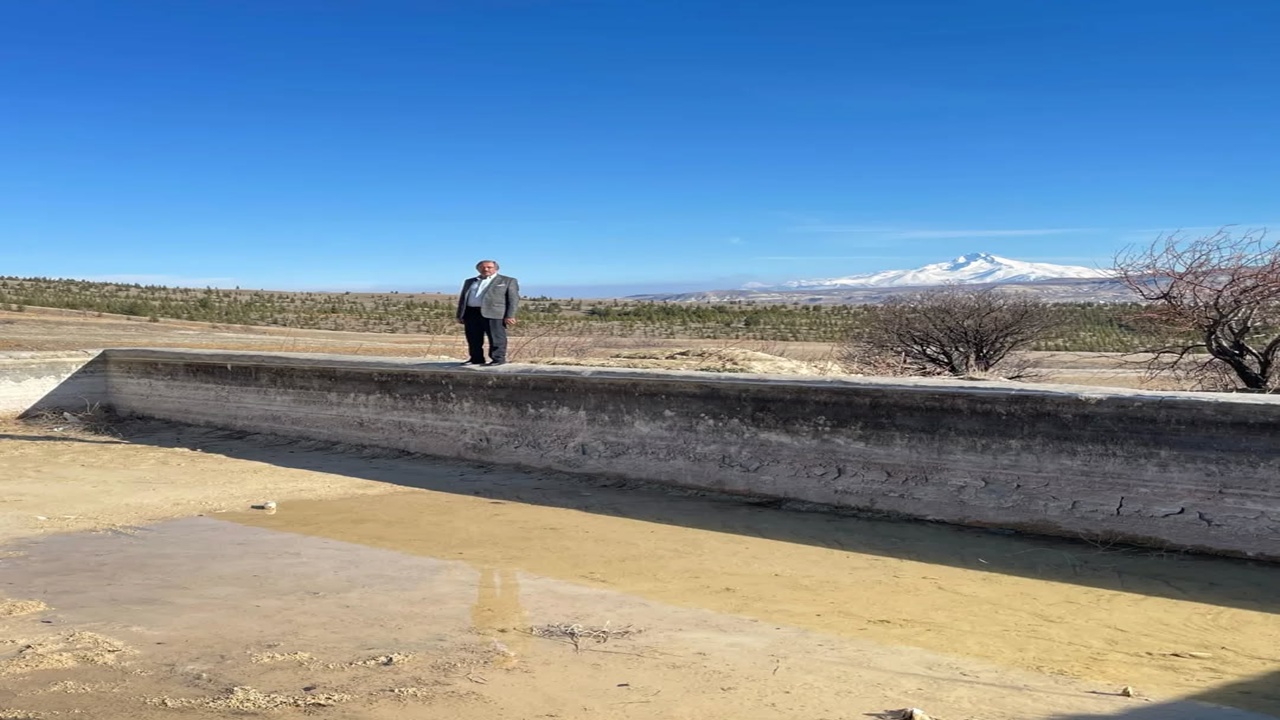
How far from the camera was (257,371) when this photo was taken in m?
12.1

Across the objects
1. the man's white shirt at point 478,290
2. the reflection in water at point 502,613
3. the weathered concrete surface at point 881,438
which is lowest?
the reflection in water at point 502,613

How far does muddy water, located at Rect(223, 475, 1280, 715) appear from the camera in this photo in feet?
15.6

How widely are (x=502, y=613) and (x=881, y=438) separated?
3279 mm

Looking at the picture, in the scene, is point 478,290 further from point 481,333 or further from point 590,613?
point 590,613

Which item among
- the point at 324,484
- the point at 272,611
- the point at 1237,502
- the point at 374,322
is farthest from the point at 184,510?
the point at 374,322

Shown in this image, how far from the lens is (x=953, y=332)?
15.1 metres

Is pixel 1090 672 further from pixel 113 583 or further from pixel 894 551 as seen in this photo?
pixel 113 583

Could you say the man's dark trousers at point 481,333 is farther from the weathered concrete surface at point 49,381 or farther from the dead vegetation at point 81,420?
the weathered concrete surface at point 49,381

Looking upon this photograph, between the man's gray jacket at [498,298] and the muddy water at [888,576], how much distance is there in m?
2.45

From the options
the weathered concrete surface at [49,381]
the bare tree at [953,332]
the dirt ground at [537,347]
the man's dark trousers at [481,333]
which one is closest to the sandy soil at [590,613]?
→ the man's dark trousers at [481,333]

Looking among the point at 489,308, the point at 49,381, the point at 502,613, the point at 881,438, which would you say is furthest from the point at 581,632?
the point at 49,381

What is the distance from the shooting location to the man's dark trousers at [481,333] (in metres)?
10.4

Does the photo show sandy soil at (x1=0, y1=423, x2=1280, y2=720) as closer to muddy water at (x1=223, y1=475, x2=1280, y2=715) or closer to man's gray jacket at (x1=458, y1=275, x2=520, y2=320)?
muddy water at (x1=223, y1=475, x2=1280, y2=715)

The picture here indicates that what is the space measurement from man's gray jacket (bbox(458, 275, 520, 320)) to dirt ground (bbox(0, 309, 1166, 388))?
2162mm
